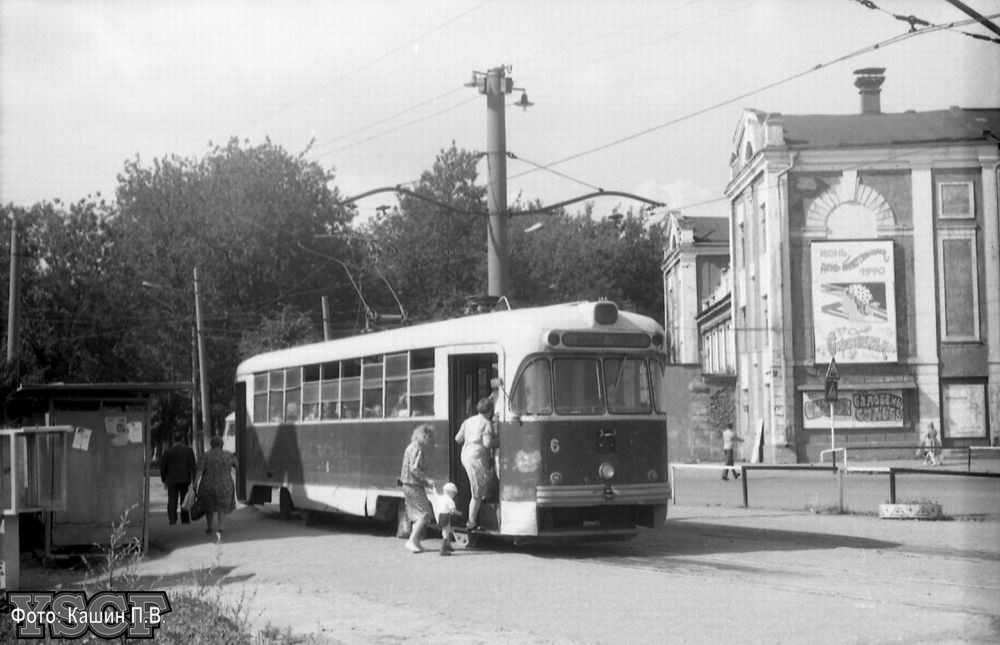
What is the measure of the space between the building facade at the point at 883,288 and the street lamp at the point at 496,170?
2485cm

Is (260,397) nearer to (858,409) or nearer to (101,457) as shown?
(101,457)

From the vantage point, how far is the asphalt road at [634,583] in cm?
1005

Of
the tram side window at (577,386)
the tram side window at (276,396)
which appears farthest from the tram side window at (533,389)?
the tram side window at (276,396)

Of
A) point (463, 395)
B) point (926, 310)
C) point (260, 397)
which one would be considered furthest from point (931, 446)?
point (463, 395)

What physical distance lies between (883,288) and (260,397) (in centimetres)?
2887

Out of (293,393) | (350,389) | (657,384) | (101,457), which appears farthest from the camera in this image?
(293,393)

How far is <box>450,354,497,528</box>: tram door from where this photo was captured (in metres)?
16.9

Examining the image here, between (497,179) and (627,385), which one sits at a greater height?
(497,179)

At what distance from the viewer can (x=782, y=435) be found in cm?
4725

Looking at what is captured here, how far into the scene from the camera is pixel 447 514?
16078 millimetres

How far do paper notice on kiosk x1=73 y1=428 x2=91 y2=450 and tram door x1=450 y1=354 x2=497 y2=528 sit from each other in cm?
504

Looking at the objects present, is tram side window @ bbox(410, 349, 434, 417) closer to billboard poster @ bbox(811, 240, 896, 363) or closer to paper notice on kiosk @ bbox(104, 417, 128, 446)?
paper notice on kiosk @ bbox(104, 417, 128, 446)

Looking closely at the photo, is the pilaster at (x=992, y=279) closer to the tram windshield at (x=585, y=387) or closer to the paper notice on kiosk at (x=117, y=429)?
the tram windshield at (x=585, y=387)

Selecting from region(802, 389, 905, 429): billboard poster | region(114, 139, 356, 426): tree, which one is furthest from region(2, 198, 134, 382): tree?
region(802, 389, 905, 429): billboard poster
